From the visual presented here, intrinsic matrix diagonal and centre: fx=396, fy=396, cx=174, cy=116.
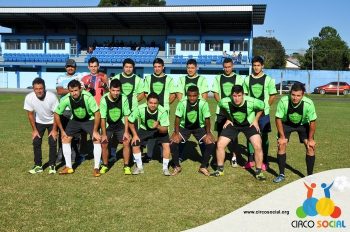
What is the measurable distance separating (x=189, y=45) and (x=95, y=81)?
36369mm

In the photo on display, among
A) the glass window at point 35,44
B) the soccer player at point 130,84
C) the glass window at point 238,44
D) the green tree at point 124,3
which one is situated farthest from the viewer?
the green tree at point 124,3

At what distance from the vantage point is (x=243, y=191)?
5.74m

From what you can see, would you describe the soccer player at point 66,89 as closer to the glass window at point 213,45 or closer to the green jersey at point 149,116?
the green jersey at point 149,116

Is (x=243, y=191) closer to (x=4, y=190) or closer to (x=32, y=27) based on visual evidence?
(x=4, y=190)

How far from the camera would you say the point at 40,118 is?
6.89 metres

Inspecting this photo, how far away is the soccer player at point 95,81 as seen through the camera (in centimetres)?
761

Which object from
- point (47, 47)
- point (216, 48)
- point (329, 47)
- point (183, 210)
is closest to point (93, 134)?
point (183, 210)

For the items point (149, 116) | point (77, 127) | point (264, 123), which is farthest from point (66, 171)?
point (264, 123)

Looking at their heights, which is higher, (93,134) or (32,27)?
(32,27)

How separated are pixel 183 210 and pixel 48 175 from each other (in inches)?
112

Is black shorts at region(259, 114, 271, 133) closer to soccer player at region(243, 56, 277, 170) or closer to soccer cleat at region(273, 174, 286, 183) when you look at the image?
soccer player at region(243, 56, 277, 170)

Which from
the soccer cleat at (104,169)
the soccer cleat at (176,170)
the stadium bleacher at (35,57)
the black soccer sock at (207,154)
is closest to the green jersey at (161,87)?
the black soccer sock at (207,154)

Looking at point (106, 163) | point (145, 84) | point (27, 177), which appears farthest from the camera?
point (145, 84)

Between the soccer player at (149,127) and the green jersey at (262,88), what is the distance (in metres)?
1.62
